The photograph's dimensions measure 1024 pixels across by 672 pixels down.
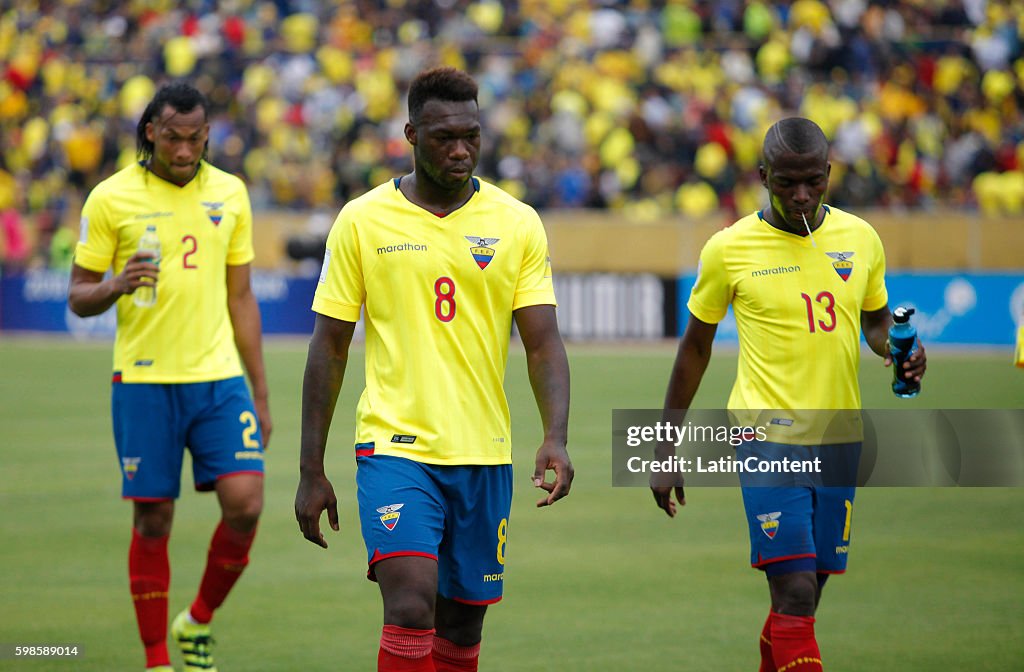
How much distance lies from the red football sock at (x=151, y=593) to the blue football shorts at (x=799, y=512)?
8.93 ft

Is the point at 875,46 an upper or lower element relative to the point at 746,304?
upper

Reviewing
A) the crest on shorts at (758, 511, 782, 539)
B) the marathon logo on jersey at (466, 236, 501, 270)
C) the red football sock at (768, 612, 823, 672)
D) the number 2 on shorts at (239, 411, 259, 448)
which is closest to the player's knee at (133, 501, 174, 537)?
the number 2 on shorts at (239, 411, 259, 448)

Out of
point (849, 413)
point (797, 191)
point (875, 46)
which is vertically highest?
point (875, 46)

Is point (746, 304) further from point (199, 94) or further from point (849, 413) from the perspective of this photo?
point (199, 94)

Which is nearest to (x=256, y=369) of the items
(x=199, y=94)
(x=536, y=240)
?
(x=199, y=94)

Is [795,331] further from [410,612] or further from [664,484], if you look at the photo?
[410,612]

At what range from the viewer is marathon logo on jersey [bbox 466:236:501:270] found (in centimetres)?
542

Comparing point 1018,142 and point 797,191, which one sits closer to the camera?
point 797,191

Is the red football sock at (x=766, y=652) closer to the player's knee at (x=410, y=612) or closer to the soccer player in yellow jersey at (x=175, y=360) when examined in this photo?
the player's knee at (x=410, y=612)

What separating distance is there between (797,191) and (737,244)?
0.35 meters

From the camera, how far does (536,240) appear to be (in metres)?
5.57

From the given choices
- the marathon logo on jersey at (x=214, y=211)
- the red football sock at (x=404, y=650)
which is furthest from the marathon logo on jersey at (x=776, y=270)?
the marathon logo on jersey at (x=214, y=211)

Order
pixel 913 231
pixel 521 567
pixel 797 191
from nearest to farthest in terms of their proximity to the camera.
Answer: pixel 797 191 → pixel 521 567 → pixel 913 231

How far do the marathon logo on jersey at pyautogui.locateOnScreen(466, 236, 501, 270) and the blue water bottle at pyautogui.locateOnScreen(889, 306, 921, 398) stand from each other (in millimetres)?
1572
